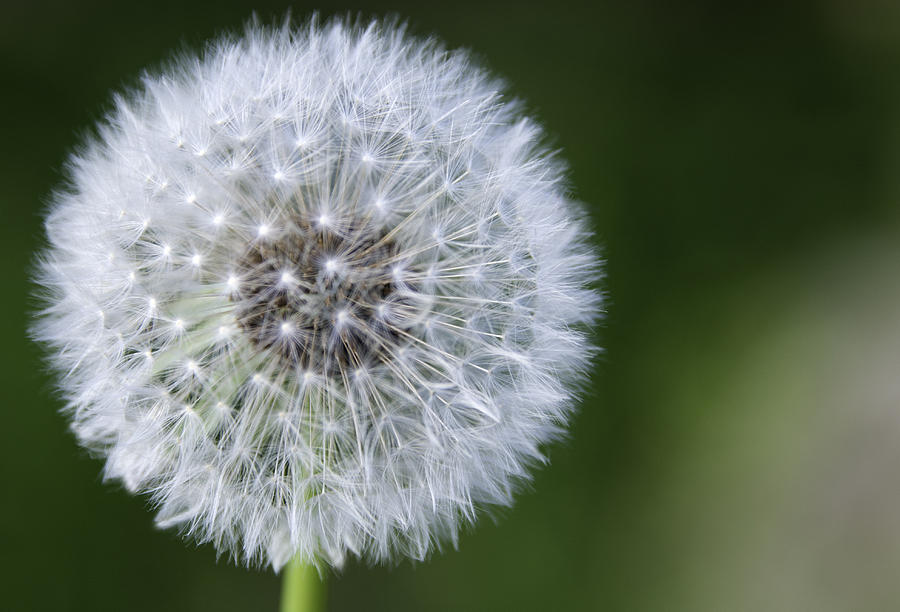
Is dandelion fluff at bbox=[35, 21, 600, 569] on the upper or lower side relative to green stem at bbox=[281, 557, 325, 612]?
upper

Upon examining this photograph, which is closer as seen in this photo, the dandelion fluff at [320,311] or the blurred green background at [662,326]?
the dandelion fluff at [320,311]

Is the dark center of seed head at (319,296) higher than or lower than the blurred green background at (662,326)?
lower

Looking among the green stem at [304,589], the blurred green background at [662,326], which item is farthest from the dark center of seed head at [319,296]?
the blurred green background at [662,326]

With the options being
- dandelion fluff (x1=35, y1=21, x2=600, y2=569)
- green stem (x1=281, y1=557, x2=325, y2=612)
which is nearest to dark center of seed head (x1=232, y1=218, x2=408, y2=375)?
dandelion fluff (x1=35, y1=21, x2=600, y2=569)

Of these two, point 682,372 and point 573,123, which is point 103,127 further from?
point 682,372

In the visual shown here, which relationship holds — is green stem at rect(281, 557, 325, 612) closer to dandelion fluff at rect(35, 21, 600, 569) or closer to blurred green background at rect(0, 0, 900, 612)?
dandelion fluff at rect(35, 21, 600, 569)

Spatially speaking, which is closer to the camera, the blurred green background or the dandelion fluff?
the dandelion fluff

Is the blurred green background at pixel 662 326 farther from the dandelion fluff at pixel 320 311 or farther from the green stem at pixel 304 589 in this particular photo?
the dandelion fluff at pixel 320 311
